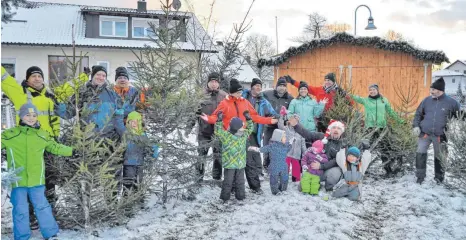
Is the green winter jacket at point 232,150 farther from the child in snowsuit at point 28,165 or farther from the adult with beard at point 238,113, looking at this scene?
the child in snowsuit at point 28,165

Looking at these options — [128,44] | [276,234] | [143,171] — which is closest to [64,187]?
[143,171]

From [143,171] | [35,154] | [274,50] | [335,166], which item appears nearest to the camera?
[35,154]

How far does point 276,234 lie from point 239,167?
62.0 inches

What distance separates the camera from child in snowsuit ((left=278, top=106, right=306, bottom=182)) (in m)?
7.30

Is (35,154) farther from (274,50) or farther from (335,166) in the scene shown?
(274,50)

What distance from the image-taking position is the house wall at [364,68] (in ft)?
47.3

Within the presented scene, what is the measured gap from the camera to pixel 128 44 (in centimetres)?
2428

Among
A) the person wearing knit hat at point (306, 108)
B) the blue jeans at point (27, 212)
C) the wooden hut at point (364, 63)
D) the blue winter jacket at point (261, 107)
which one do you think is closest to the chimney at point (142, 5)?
the wooden hut at point (364, 63)

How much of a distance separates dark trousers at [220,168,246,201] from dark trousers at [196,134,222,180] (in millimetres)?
390

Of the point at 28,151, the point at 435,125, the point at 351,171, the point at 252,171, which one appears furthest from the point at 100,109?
the point at 435,125

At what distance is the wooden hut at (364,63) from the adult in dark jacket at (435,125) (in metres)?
6.43

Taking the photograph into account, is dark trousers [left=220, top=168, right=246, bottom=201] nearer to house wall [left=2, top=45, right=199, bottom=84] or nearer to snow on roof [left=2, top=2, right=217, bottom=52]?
snow on roof [left=2, top=2, right=217, bottom=52]

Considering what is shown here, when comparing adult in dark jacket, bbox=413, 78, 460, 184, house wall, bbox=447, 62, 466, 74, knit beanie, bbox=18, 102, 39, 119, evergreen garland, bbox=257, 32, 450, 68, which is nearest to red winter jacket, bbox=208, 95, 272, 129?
knit beanie, bbox=18, 102, 39, 119

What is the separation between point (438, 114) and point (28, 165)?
667cm
